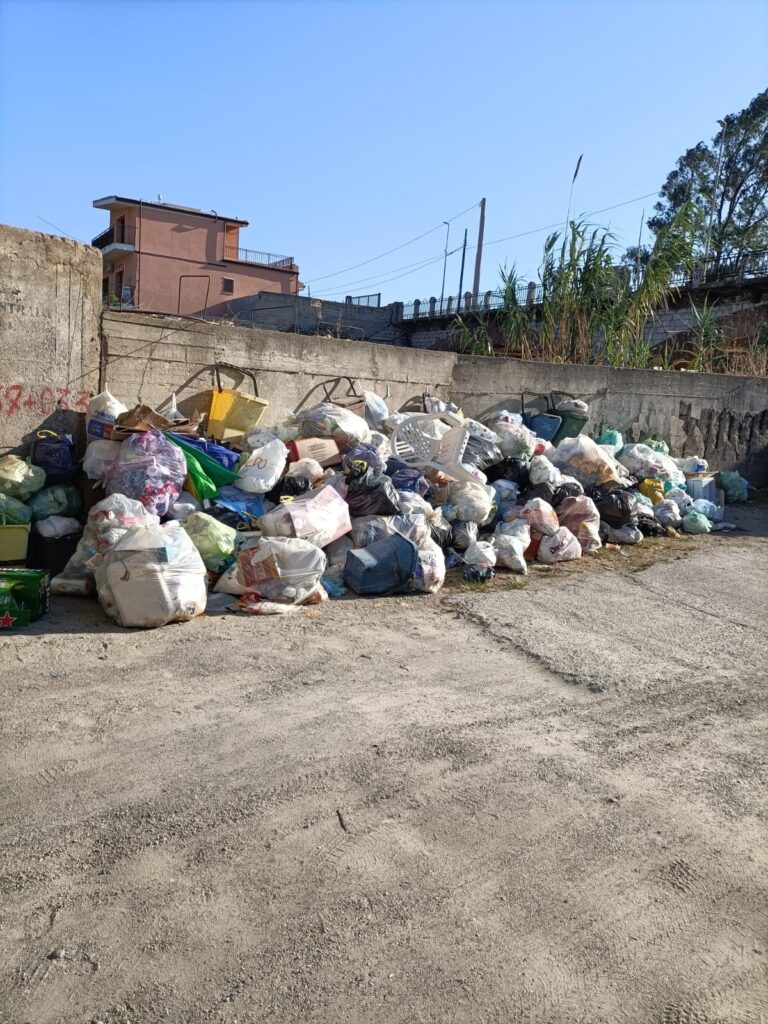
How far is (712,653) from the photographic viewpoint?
435 cm

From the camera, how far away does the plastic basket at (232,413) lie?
5.90 metres

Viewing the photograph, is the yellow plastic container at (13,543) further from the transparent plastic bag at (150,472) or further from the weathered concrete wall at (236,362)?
the weathered concrete wall at (236,362)

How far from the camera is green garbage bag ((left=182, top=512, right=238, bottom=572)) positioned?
4766 mm

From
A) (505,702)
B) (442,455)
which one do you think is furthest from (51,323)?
(505,702)

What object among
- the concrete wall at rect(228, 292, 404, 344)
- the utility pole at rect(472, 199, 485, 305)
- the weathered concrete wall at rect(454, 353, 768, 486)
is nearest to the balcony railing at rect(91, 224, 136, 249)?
the concrete wall at rect(228, 292, 404, 344)

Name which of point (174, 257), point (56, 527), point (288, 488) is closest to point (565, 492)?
point (288, 488)

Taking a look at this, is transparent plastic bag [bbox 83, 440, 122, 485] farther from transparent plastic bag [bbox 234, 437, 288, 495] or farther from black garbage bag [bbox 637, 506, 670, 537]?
black garbage bag [bbox 637, 506, 670, 537]

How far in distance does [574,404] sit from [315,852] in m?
6.25

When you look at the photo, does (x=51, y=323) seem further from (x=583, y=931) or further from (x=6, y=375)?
(x=583, y=931)

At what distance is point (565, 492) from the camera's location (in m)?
6.54

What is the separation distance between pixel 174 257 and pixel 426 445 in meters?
30.5

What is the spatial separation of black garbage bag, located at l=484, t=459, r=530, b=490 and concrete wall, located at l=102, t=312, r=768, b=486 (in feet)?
3.77

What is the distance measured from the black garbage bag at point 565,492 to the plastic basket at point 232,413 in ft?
7.94

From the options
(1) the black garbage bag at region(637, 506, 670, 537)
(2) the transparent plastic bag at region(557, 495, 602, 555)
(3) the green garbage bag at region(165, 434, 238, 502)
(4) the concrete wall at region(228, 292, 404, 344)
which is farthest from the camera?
(4) the concrete wall at region(228, 292, 404, 344)
